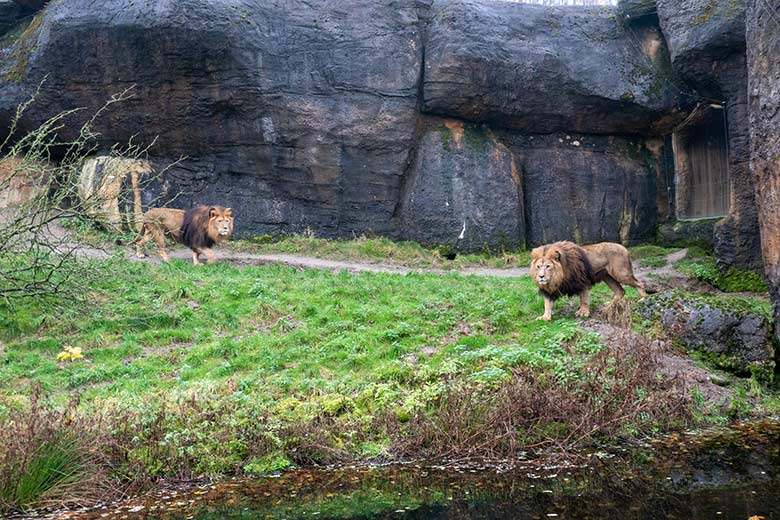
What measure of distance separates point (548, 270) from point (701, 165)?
12598 millimetres

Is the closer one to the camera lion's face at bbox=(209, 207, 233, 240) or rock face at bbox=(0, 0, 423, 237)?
lion's face at bbox=(209, 207, 233, 240)

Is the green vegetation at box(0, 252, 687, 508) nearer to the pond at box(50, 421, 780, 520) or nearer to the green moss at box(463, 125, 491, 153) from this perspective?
the pond at box(50, 421, 780, 520)

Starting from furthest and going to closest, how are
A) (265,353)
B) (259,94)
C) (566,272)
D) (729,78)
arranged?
(259,94)
(729,78)
(566,272)
(265,353)

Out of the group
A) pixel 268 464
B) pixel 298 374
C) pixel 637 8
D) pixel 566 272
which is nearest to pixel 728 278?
pixel 566 272

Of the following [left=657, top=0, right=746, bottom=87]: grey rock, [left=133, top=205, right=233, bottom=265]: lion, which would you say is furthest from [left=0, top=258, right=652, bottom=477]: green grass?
[left=657, top=0, right=746, bottom=87]: grey rock

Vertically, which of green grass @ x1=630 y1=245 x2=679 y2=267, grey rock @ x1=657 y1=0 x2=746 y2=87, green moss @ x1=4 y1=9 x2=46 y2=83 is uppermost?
green moss @ x1=4 y1=9 x2=46 y2=83

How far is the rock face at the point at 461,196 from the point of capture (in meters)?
22.4

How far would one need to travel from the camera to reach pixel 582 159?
77.1 ft

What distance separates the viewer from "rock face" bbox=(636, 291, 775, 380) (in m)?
11.6

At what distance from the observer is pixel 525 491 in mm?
7699

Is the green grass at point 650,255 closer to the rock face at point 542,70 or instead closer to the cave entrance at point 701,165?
the cave entrance at point 701,165

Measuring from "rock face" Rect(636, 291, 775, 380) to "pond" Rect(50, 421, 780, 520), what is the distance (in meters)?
2.65

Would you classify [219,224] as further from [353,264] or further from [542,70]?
[542,70]

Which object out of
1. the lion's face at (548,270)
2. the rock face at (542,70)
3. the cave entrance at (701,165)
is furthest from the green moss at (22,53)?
the cave entrance at (701,165)
